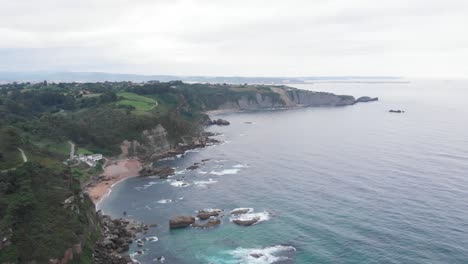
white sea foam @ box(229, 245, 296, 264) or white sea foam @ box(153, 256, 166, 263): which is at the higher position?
white sea foam @ box(229, 245, 296, 264)

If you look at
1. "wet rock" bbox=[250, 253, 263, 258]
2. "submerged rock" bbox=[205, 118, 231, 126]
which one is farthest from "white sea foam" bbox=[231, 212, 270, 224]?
"submerged rock" bbox=[205, 118, 231, 126]

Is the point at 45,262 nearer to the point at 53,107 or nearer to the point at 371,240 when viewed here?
the point at 371,240

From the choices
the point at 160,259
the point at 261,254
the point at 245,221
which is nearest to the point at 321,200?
the point at 245,221

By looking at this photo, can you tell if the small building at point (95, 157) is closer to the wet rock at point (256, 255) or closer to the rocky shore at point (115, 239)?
the rocky shore at point (115, 239)

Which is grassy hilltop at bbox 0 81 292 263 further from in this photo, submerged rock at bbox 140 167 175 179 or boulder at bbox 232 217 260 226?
boulder at bbox 232 217 260 226

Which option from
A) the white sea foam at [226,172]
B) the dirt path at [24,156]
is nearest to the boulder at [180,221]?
the dirt path at [24,156]

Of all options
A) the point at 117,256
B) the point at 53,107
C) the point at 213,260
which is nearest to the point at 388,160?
the point at 213,260
